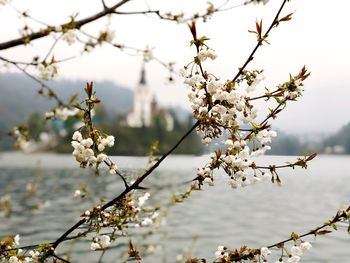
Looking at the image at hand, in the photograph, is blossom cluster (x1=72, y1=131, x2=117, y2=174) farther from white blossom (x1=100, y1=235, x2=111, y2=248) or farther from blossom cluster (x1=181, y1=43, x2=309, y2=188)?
white blossom (x1=100, y1=235, x2=111, y2=248)

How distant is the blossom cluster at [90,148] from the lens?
2219 mm

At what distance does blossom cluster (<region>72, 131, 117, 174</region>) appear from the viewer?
87.4 inches

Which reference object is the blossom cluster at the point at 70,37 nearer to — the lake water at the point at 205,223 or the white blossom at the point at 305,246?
the lake water at the point at 205,223

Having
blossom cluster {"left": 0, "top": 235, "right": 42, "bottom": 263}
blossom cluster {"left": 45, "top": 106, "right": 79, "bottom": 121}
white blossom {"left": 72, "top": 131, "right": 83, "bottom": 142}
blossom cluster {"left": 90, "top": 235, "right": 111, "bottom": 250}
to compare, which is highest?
blossom cluster {"left": 45, "top": 106, "right": 79, "bottom": 121}

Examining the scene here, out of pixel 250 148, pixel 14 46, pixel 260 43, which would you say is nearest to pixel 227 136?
pixel 250 148

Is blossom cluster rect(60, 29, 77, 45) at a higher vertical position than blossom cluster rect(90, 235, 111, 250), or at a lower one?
higher

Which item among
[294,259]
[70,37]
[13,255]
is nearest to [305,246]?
[294,259]

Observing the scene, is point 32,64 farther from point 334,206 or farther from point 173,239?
point 334,206

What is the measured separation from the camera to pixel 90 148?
224cm

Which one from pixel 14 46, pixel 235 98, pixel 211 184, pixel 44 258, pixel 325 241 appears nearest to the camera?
pixel 235 98

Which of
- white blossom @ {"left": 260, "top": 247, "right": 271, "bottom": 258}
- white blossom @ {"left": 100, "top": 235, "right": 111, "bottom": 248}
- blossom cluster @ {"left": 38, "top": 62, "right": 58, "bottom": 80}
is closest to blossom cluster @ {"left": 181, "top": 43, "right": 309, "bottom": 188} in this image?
white blossom @ {"left": 260, "top": 247, "right": 271, "bottom": 258}

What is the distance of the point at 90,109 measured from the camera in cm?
205

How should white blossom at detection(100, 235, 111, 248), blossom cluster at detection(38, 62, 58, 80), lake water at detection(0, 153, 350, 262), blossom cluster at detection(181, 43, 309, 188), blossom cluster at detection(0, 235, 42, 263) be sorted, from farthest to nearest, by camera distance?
1. lake water at detection(0, 153, 350, 262)
2. blossom cluster at detection(38, 62, 58, 80)
3. white blossom at detection(100, 235, 111, 248)
4. blossom cluster at detection(0, 235, 42, 263)
5. blossom cluster at detection(181, 43, 309, 188)

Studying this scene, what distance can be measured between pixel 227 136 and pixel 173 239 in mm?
15122
